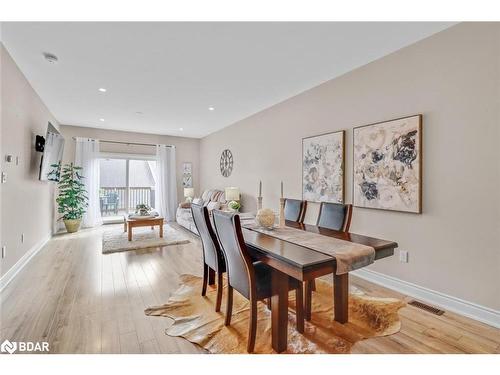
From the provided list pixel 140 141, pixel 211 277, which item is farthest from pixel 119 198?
pixel 211 277

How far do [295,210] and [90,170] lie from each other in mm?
5665

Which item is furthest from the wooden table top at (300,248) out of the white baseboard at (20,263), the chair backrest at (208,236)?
the white baseboard at (20,263)

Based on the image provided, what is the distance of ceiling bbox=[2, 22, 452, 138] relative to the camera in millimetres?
2207

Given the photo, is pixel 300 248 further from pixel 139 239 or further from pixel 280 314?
pixel 139 239

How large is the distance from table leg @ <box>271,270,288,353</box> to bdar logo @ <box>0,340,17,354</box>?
178 centimetres

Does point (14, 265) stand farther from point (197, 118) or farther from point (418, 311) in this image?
point (418, 311)

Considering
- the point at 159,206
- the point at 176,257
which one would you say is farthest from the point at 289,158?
the point at 159,206

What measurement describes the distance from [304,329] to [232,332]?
56 cm

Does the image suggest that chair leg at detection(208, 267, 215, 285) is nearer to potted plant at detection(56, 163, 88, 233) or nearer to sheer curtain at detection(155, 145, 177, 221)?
potted plant at detection(56, 163, 88, 233)

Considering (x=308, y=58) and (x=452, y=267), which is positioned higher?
(x=308, y=58)

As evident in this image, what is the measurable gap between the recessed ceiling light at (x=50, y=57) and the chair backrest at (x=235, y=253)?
2634mm

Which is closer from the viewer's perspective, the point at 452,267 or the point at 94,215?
the point at 452,267

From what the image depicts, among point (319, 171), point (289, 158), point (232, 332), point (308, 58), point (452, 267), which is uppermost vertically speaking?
point (308, 58)
